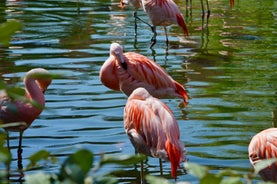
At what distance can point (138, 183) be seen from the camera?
15.6 ft

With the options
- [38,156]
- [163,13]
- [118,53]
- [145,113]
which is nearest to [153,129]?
[145,113]

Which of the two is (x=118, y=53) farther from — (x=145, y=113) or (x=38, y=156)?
(x=38, y=156)

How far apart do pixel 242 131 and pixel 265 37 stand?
15.0 feet

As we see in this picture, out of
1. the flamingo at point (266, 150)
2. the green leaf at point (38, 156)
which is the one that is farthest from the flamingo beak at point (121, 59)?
the green leaf at point (38, 156)

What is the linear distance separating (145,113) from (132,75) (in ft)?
3.92

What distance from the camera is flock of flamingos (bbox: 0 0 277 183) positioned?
4.12 meters

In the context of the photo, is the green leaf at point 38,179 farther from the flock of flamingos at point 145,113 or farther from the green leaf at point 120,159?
the flock of flamingos at point 145,113

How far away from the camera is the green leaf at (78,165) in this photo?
1053mm

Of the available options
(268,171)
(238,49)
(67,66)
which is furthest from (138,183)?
(238,49)

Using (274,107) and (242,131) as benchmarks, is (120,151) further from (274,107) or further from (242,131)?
→ (274,107)

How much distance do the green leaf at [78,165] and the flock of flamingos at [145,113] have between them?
1.89m

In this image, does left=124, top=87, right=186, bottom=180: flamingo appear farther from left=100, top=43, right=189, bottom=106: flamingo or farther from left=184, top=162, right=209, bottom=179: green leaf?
left=184, top=162, right=209, bottom=179: green leaf

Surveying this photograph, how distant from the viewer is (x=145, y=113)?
4.53 metres

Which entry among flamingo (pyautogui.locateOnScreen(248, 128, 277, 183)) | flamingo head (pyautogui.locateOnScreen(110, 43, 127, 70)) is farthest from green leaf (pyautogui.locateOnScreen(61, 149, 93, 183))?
flamingo head (pyautogui.locateOnScreen(110, 43, 127, 70))
